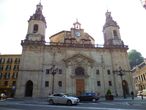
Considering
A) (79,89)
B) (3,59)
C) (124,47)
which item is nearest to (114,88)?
(79,89)

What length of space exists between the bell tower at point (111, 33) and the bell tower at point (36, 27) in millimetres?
15869

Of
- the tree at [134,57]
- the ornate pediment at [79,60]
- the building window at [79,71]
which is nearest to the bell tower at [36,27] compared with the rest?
the ornate pediment at [79,60]

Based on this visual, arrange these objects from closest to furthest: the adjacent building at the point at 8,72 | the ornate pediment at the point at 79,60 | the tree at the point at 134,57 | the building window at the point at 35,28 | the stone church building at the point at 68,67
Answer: the stone church building at the point at 68,67
the ornate pediment at the point at 79,60
the building window at the point at 35,28
the adjacent building at the point at 8,72
the tree at the point at 134,57

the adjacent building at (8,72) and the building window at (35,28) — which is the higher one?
the building window at (35,28)

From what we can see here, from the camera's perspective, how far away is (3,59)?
162ft

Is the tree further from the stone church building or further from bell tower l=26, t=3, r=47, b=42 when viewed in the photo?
bell tower l=26, t=3, r=47, b=42

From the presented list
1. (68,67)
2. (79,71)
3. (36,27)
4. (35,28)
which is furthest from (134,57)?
(35,28)

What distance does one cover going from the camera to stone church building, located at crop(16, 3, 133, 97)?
2972cm

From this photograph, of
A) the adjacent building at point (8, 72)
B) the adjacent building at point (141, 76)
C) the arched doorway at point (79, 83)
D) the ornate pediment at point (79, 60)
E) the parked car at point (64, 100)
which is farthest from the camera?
the adjacent building at point (141, 76)

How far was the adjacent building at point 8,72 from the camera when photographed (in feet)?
148

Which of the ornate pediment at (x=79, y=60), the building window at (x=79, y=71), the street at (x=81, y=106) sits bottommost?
the street at (x=81, y=106)

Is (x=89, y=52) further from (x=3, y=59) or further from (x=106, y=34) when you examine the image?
(x=3, y=59)

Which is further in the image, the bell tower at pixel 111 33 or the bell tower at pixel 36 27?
the bell tower at pixel 111 33

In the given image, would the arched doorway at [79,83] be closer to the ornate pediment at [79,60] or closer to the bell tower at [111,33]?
the ornate pediment at [79,60]
